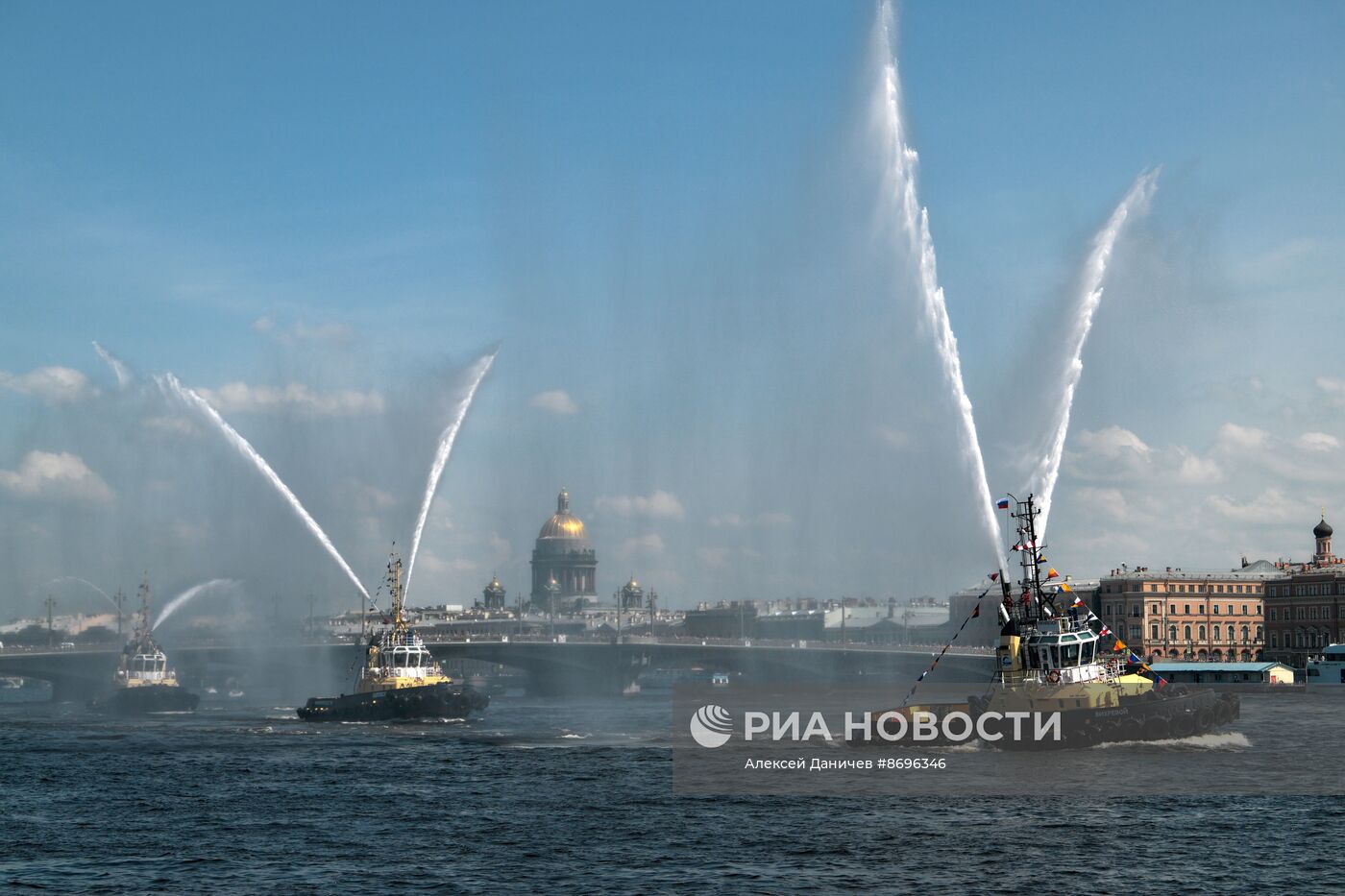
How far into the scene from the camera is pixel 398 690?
97375 millimetres

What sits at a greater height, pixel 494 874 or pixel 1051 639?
pixel 1051 639

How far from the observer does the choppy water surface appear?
3675 centimetres

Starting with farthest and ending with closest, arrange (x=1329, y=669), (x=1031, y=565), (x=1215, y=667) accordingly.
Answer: (x=1215, y=667) → (x=1329, y=669) → (x=1031, y=565)

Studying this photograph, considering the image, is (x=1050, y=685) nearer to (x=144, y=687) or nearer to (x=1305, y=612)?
(x=144, y=687)

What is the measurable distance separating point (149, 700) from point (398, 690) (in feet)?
118

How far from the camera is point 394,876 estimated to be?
37656 millimetres

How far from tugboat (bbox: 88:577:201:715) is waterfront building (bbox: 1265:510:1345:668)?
119m

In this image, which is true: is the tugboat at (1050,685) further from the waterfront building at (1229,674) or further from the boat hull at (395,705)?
the waterfront building at (1229,674)

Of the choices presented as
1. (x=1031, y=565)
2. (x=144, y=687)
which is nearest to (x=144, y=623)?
(x=144, y=687)

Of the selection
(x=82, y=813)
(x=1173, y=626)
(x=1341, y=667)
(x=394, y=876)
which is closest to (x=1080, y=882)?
(x=394, y=876)

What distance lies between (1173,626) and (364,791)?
452ft

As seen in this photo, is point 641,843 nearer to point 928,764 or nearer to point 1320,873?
point 1320,873

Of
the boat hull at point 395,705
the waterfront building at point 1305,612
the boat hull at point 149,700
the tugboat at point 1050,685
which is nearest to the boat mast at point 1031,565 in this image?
the tugboat at point 1050,685

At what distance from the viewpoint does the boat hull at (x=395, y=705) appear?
9744cm
